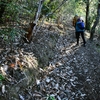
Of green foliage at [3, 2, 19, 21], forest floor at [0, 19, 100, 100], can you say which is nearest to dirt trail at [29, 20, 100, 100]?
forest floor at [0, 19, 100, 100]

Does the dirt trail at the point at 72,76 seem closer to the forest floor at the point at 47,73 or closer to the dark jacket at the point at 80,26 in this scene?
the forest floor at the point at 47,73

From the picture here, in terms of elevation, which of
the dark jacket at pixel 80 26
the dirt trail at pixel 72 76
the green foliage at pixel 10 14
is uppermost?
the green foliage at pixel 10 14

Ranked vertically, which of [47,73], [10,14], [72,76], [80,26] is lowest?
[72,76]

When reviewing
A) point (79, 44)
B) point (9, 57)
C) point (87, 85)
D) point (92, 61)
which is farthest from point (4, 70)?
point (79, 44)

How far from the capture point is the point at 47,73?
7.76 m

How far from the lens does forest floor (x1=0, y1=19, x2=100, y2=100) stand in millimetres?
6039

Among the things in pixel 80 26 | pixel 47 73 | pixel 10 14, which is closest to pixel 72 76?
pixel 47 73

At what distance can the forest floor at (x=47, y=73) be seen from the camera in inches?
238

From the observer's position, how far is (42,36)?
10.1 meters

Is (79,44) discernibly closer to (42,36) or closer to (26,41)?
(42,36)

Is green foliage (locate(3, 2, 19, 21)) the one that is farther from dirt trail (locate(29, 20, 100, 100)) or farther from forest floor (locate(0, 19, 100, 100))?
dirt trail (locate(29, 20, 100, 100))

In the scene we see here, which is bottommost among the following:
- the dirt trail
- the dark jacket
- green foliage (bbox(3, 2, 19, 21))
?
the dirt trail

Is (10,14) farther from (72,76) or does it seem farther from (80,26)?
(80,26)


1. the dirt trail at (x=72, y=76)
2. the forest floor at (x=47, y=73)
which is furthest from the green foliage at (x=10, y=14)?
the dirt trail at (x=72, y=76)
